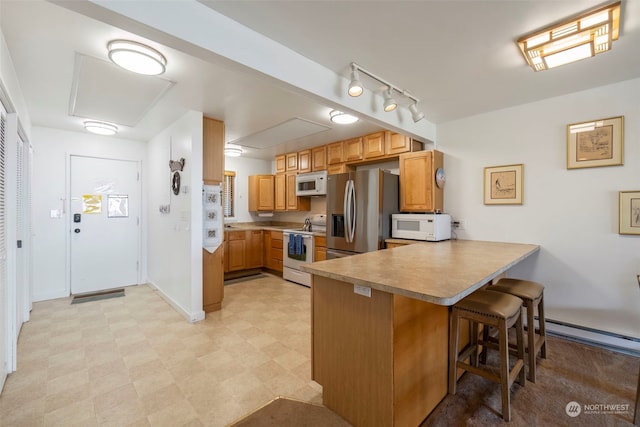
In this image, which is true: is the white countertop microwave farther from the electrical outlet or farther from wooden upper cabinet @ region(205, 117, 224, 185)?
wooden upper cabinet @ region(205, 117, 224, 185)

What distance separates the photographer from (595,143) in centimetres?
260

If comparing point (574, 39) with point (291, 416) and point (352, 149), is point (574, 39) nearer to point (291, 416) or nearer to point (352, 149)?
point (352, 149)

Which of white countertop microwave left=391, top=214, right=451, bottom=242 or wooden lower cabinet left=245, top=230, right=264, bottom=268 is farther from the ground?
white countertop microwave left=391, top=214, right=451, bottom=242

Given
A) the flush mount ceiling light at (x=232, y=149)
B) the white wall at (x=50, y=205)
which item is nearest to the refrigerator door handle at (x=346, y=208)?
the flush mount ceiling light at (x=232, y=149)

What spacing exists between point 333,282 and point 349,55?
1.66 meters

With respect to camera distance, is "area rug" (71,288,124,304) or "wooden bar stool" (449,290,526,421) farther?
"area rug" (71,288,124,304)

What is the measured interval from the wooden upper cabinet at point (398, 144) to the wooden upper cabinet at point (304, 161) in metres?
1.65

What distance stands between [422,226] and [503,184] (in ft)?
3.41

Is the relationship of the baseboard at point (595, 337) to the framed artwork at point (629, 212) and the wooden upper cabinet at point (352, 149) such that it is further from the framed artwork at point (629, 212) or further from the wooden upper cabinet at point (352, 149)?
the wooden upper cabinet at point (352, 149)

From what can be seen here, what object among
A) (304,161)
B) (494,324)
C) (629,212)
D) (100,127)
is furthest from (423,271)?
(100,127)

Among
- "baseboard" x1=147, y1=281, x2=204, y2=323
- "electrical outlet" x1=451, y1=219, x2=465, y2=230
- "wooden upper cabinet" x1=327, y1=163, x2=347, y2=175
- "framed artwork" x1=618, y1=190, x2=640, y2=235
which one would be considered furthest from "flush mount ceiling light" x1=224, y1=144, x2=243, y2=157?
"framed artwork" x1=618, y1=190, x2=640, y2=235

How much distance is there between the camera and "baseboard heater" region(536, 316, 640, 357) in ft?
7.98

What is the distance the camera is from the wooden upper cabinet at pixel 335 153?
14.4ft

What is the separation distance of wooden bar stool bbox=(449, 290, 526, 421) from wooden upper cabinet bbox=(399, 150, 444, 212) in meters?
1.67
